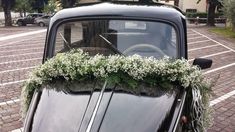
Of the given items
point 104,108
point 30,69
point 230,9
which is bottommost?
point 30,69

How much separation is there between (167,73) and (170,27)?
2.77 ft

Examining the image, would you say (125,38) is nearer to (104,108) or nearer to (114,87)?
(114,87)

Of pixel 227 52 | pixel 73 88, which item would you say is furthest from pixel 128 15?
pixel 227 52

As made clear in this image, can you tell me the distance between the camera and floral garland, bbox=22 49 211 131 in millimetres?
3512

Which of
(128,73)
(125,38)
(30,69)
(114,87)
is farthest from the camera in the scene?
(30,69)

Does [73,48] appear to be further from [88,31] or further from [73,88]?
[73,88]

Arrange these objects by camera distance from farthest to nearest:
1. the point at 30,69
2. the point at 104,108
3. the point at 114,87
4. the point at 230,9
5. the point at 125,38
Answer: the point at 230,9
the point at 30,69
the point at 125,38
the point at 114,87
the point at 104,108

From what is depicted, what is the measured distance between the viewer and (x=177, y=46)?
4.20 m

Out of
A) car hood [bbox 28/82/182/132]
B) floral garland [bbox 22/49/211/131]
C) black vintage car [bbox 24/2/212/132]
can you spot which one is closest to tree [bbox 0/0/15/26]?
black vintage car [bbox 24/2/212/132]

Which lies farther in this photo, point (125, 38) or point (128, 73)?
point (125, 38)

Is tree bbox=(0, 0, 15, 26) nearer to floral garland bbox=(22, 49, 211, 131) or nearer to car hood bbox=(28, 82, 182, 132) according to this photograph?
floral garland bbox=(22, 49, 211, 131)

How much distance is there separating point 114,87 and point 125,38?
3.56 ft

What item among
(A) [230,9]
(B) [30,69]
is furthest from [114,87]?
(A) [230,9]

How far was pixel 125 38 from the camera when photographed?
433 cm
